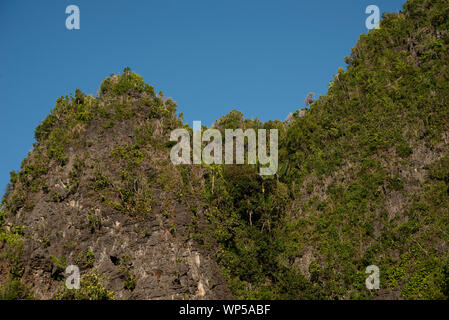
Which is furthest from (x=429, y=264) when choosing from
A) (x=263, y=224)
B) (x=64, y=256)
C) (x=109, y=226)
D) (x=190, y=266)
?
(x=64, y=256)

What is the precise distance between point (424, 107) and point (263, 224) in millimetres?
13187

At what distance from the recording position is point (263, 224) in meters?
28.8

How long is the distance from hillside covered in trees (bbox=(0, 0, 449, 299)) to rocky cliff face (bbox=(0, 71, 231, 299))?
0.07m

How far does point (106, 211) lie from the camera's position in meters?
25.0

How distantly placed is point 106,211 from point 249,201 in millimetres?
9584

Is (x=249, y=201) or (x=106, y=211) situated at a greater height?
(x=249, y=201)

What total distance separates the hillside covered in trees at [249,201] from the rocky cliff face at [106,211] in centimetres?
7

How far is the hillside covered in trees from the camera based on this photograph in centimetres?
2295

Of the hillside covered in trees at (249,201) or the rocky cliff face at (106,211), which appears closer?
the rocky cliff face at (106,211)

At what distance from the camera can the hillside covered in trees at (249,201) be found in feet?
75.3

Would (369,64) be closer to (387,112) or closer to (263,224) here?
(387,112)

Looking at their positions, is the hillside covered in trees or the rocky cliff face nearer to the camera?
the rocky cliff face

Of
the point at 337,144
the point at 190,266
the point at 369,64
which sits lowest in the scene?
the point at 190,266
